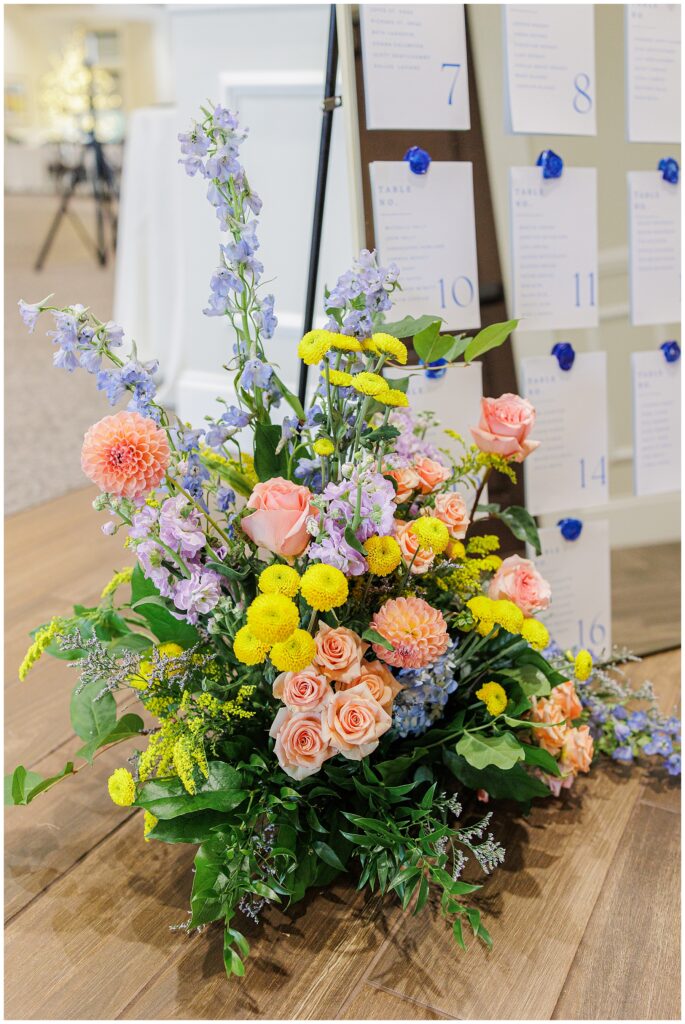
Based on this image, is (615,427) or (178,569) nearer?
(178,569)

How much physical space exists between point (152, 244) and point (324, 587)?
7.60 ft

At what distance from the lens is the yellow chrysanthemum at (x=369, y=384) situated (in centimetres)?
90

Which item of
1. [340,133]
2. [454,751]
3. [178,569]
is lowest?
[454,751]

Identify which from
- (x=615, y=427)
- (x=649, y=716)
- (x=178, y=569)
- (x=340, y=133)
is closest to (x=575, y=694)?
(x=649, y=716)

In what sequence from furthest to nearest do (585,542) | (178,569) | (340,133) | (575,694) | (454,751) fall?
(340,133) → (585,542) → (575,694) → (454,751) → (178,569)

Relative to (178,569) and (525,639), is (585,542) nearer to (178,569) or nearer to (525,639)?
(525,639)

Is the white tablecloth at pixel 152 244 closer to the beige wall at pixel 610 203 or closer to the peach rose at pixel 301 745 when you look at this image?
the beige wall at pixel 610 203

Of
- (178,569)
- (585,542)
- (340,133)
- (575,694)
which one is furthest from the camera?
(340,133)

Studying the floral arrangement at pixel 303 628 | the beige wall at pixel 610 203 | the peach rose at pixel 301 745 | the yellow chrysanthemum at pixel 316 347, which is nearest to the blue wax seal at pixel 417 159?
the beige wall at pixel 610 203

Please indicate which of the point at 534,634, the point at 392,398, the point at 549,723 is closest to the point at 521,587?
the point at 534,634

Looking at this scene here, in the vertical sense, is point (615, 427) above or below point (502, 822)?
above

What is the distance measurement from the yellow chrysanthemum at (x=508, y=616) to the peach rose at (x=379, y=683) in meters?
0.13

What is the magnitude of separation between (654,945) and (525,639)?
1.10 feet

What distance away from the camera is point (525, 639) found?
1034 millimetres
